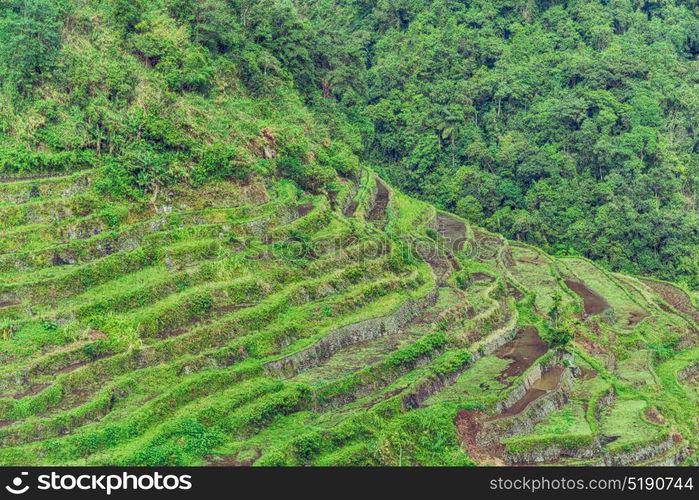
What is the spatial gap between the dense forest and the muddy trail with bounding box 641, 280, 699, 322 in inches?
82.2

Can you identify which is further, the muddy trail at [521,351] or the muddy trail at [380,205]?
the muddy trail at [380,205]

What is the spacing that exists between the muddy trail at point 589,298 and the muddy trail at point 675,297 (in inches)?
204

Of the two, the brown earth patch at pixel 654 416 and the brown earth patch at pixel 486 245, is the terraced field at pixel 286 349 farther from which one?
the brown earth patch at pixel 486 245

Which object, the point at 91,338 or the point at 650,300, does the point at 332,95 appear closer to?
the point at 650,300

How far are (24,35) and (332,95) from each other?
98.4 ft

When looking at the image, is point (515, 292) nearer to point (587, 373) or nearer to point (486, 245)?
point (486, 245)

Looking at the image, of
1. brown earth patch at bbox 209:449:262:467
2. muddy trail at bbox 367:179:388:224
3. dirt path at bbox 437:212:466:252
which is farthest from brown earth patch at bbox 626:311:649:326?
brown earth patch at bbox 209:449:262:467

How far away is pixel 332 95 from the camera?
62.7m

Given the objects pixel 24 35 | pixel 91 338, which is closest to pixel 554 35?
pixel 24 35

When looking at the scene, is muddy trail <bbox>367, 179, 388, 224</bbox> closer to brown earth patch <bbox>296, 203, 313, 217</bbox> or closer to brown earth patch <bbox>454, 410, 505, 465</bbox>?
brown earth patch <bbox>296, 203, 313, 217</bbox>

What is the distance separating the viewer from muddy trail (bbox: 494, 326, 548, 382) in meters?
31.9

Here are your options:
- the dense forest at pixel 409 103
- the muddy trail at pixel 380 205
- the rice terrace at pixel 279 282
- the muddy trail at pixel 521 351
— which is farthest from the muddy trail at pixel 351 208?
the muddy trail at pixel 521 351

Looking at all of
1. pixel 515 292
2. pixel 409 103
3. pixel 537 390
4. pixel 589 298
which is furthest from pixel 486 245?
pixel 537 390

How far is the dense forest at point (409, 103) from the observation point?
119 ft
